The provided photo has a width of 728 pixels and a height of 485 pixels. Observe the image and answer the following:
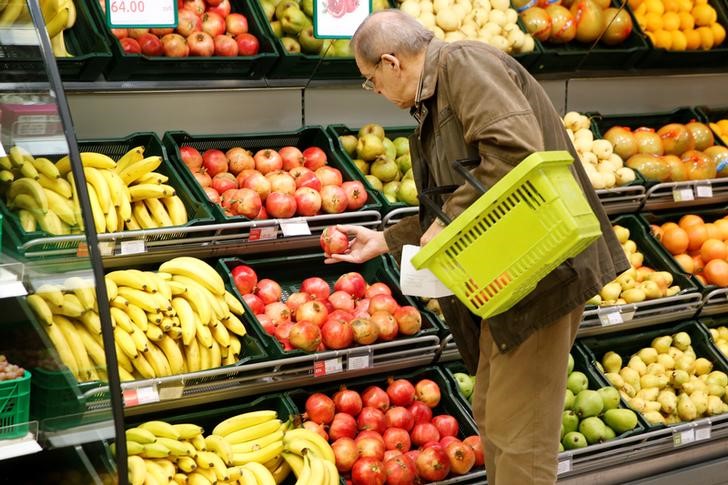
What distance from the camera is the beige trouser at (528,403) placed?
267 centimetres

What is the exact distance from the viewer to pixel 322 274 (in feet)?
12.4

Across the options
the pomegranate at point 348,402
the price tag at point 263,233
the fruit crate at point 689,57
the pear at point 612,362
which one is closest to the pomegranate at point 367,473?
the pomegranate at point 348,402

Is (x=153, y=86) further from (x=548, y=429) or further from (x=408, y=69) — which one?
(x=548, y=429)

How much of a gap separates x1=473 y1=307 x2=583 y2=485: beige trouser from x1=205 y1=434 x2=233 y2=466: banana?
32.0 inches

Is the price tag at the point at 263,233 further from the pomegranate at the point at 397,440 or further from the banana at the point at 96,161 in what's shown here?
the pomegranate at the point at 397,440

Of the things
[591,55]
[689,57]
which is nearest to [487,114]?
[591,55]

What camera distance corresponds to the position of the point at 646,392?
13.1ft

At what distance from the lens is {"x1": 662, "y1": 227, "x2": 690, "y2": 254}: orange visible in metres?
4.46

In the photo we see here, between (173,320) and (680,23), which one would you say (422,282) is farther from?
(680,23)

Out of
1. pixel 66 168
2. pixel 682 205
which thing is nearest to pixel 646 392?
pixel 682 205

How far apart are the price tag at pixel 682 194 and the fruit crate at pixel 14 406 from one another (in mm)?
3203

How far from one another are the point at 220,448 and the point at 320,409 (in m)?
0.56

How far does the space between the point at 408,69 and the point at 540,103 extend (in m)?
0.40

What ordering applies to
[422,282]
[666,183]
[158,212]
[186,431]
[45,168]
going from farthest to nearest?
[666,183] → [158,212] → [186,431] → [422,282] → [45,168]
